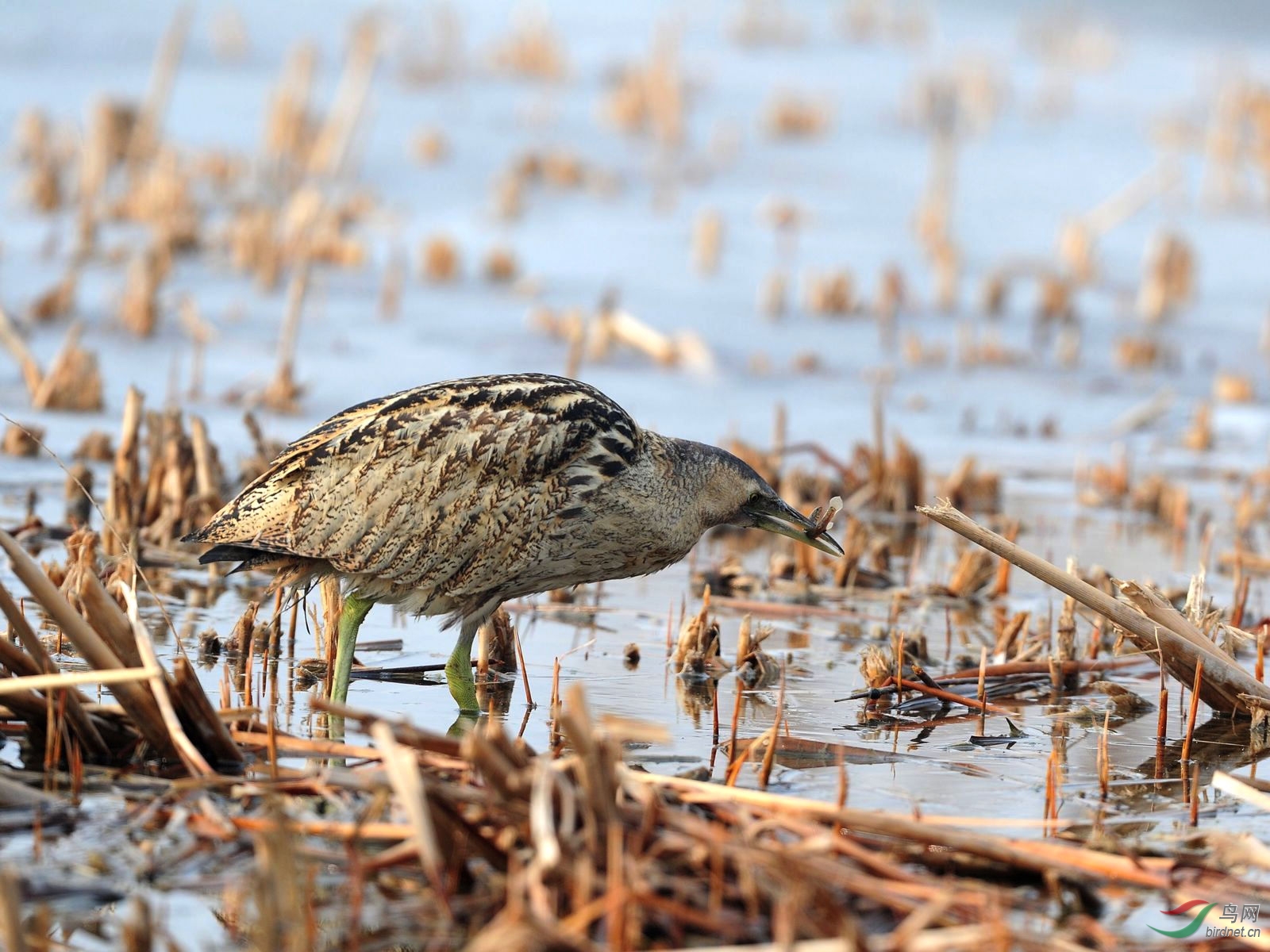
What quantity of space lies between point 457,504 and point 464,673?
48 cm

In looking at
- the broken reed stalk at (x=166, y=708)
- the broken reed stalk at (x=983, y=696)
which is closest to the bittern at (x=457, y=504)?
the broken reed stalk at (x=983, y=696)

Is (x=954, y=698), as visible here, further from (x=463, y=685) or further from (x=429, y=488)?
(x=429, y=488)

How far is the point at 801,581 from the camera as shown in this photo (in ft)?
21.2

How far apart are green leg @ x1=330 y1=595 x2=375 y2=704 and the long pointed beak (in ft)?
3.95

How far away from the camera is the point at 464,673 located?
15.7ft

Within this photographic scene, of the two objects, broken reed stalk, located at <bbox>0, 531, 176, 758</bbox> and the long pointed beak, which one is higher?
the long pointed beak

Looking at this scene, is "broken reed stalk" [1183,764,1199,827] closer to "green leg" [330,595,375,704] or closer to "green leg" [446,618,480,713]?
"green leg" [446,618,480,713]

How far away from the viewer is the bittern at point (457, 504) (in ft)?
15.1

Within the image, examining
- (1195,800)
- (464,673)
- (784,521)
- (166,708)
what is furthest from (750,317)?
(166,708)

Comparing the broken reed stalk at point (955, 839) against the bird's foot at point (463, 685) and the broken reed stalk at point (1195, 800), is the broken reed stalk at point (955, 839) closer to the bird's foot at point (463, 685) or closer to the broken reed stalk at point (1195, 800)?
the broken reed stalk at point (1195, 800)

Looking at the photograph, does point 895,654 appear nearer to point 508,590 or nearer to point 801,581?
point 508,590

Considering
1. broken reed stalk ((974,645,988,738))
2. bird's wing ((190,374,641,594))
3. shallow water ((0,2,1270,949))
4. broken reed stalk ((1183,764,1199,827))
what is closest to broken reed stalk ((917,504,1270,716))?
shallow water ((0,2,1270,949))

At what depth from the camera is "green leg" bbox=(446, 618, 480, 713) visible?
4703mm

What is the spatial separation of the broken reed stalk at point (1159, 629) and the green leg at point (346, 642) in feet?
5.03
